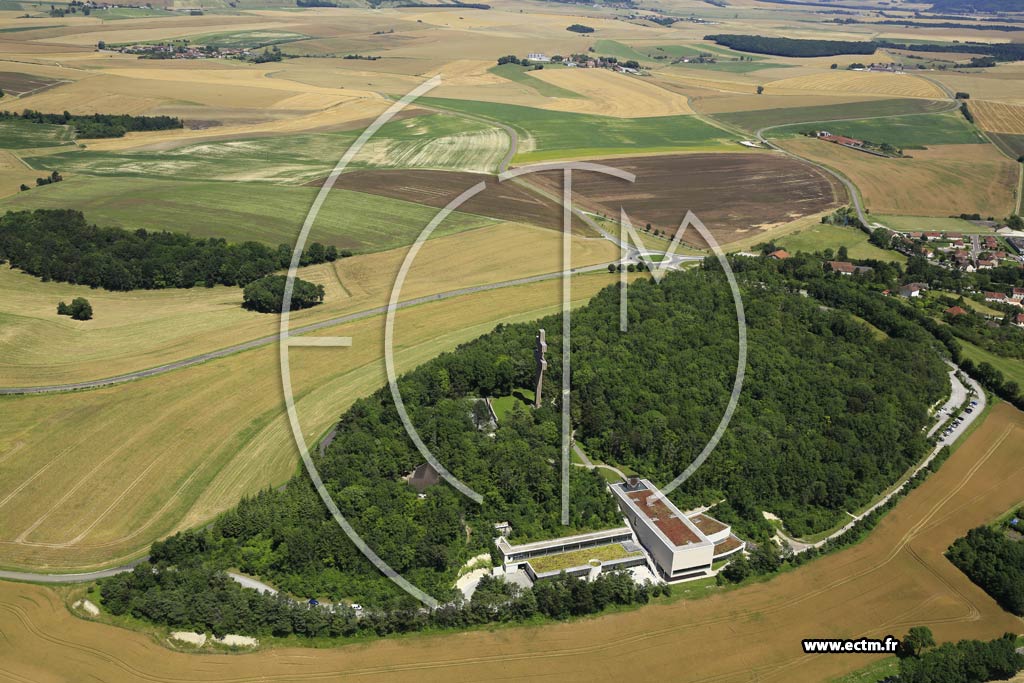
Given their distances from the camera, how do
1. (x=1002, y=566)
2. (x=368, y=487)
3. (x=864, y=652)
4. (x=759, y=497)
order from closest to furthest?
1. (x=864, y=652)
2. (x=1002, y=566)
3. (x=368, y=487)
4. (x=759, y=497)

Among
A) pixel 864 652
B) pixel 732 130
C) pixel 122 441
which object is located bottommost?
pixel 864 652

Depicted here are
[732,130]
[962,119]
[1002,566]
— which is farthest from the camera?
[962,119]

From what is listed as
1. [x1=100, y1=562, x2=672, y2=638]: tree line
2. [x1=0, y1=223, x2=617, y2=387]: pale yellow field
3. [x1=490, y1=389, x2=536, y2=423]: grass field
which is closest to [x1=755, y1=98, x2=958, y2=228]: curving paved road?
[x1=0, y1=223, x2=617, y2=387]: pale yellow field

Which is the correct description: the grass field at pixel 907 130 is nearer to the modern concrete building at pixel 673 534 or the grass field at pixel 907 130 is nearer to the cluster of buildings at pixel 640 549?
the modern concrete building at pixel 673 534

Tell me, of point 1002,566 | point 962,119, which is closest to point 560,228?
point 1002,566

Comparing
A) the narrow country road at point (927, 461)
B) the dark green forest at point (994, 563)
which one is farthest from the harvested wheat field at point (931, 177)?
the dark green forest at point (994, 563)

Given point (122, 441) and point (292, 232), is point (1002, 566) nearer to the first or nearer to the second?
point (122, 441)

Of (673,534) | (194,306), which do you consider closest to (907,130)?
(194,306)
